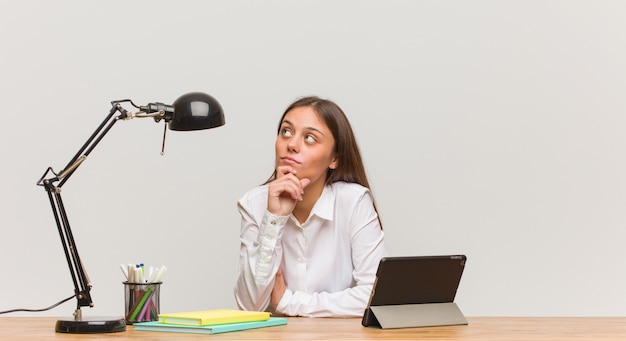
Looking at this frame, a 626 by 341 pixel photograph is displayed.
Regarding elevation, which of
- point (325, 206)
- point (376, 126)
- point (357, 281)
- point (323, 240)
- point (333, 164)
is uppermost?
point (376, 126)

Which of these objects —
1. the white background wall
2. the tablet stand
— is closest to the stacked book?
the tablet stand

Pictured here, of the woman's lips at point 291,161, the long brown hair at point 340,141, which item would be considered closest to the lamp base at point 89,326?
the woman's lips at point 291,161

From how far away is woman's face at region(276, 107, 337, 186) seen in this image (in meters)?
2.73

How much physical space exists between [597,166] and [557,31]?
618 mm

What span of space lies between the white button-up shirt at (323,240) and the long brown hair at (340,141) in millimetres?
64

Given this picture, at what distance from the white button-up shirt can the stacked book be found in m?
0.80

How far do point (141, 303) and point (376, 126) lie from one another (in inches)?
77.4

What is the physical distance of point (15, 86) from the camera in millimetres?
3666

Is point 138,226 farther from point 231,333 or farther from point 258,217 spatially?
point 231,333

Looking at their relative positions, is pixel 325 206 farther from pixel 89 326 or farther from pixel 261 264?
pixel 89 326

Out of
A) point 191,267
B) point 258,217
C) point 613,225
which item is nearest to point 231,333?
point 258,217

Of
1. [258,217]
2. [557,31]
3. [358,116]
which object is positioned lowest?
[258,217]

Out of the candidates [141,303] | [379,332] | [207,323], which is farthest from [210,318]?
[379,332]

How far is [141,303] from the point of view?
1863 millimetres
